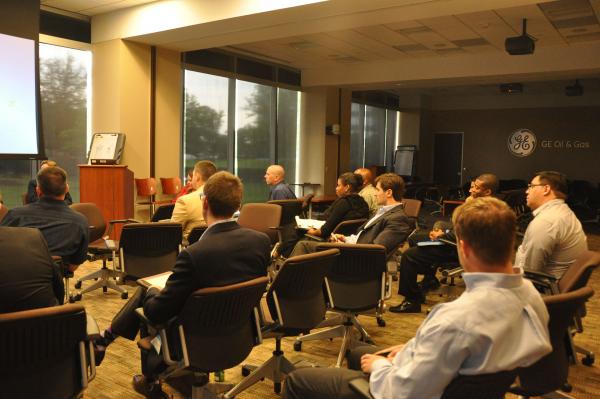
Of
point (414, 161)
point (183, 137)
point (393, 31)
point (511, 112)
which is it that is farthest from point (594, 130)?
point (183, 137)

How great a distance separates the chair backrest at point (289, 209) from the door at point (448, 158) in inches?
480

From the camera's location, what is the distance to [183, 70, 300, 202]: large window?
9875 mm

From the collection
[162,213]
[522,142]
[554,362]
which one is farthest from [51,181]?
[522,142]

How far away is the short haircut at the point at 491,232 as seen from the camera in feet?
5.44

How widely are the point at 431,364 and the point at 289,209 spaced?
4169mm

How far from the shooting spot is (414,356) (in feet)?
5.32

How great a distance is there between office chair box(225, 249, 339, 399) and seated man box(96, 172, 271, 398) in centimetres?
23

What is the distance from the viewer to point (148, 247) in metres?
4.37

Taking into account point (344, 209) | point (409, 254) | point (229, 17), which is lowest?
point (409, 254)

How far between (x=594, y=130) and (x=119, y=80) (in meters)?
13.1

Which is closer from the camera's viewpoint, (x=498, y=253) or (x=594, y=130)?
(x=498, y=253)

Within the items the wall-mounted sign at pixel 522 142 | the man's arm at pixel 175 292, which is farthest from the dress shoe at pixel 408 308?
the wall-mounted sign at pixel 522 142

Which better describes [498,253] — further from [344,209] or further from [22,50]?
[22,50]

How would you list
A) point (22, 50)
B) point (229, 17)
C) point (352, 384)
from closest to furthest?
point (352, 384), point (22, 50), point (229, 17)
